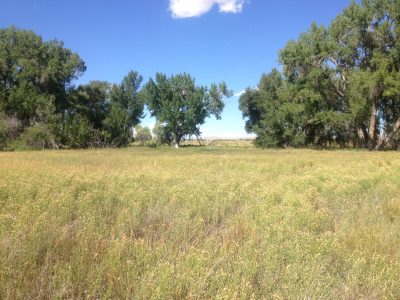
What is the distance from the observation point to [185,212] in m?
6.16

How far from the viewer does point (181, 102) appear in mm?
68875

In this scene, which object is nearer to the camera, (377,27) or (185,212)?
(185,212)

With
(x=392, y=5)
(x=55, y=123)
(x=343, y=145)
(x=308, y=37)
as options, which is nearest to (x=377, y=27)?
(x=392, y=5)

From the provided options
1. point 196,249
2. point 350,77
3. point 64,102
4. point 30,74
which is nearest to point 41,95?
point 30,74

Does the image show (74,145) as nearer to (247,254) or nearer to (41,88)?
(41,88)

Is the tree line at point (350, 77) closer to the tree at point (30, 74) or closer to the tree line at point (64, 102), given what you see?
the tree line at point (64, 102)

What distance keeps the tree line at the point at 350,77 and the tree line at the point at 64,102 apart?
23.6 m

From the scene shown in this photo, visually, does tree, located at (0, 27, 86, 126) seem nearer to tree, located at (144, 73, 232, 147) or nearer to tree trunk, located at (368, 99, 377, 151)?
tree, located at (144, 73, 232, 147)

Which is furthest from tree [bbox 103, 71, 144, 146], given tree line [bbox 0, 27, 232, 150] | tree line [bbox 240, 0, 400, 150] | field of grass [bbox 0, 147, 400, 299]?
field of grass [bbox 0, 147, 400, 299]

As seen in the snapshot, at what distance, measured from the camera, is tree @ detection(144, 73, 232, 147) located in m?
68.1

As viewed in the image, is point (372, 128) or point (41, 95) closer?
point (372, 128)

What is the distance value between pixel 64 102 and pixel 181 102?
74.4 ft

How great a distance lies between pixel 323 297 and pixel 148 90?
69.4 metres

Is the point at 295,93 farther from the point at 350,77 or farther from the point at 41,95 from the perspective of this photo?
the point at 41,95
